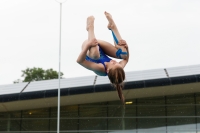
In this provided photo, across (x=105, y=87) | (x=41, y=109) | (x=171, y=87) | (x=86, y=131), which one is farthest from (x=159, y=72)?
(x=41, y=109)

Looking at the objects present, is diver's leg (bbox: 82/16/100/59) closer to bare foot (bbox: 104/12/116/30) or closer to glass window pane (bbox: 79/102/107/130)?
bare foot (bbox: 104/12/116/30)

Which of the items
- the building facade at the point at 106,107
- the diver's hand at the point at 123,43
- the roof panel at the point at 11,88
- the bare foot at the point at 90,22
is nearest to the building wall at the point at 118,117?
the building facade at the point at 106,107

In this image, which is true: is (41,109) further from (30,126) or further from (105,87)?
(105,87)

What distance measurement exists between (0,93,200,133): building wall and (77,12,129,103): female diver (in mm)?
13130

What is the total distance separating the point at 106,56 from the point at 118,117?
1358cm

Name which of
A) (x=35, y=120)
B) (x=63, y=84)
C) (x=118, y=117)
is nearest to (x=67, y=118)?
(x=35, y=120)

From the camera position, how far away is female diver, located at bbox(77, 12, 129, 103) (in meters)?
6.89

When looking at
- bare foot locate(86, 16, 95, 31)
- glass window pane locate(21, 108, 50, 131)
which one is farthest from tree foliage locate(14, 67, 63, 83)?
bare foot locate(86, 16, 95, 31)

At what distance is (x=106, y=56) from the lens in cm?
744

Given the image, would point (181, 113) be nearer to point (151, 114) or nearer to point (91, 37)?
point (151, 114)

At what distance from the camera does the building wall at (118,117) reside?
20.4 m

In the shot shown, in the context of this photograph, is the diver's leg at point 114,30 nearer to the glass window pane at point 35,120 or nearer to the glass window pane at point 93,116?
the glass window pane at point 93,116

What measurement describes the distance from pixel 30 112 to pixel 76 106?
1809mm

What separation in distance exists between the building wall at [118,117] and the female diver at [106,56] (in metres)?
13.1
